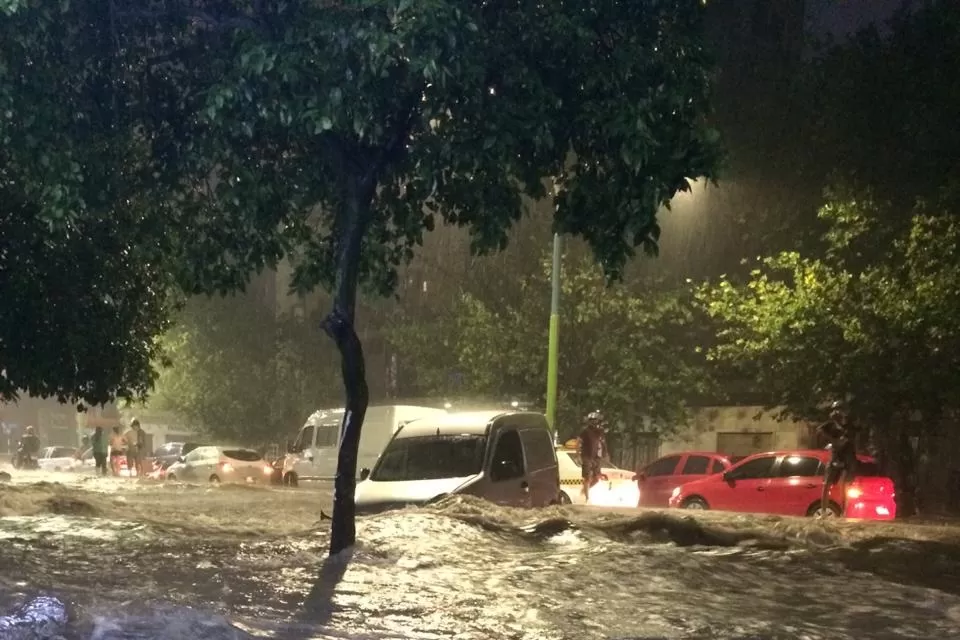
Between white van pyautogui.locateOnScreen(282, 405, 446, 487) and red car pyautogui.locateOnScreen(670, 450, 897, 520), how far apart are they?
659cm

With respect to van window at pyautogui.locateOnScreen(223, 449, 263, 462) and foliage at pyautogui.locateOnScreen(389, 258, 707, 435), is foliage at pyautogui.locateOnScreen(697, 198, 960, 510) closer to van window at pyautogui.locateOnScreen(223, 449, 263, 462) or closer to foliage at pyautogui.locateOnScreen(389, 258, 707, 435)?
foliage at pyautogui.locateOnScreen(389, 258, 707, 435)

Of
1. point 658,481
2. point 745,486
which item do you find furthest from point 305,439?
point 745,486

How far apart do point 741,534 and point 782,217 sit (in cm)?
1365

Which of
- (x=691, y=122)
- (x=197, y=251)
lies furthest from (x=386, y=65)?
(x=197, y=251)

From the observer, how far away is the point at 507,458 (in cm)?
1478

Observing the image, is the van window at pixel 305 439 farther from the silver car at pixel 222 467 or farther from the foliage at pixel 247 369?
the foliage at pixel 247 369

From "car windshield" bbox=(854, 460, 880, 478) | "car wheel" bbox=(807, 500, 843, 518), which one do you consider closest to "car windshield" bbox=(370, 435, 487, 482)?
"car wheel" bbox=(807, 500, 843, 518)

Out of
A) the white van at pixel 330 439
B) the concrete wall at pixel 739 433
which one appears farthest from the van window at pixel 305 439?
the concrete wall at pixel 739 433

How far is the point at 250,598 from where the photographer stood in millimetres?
8805

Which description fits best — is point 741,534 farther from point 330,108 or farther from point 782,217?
point 782,217

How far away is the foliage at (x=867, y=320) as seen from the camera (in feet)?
65.7

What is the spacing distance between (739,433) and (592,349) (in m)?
6.67

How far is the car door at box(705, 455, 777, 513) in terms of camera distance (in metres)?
20.4

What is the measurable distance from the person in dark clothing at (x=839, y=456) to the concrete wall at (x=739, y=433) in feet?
44.7
